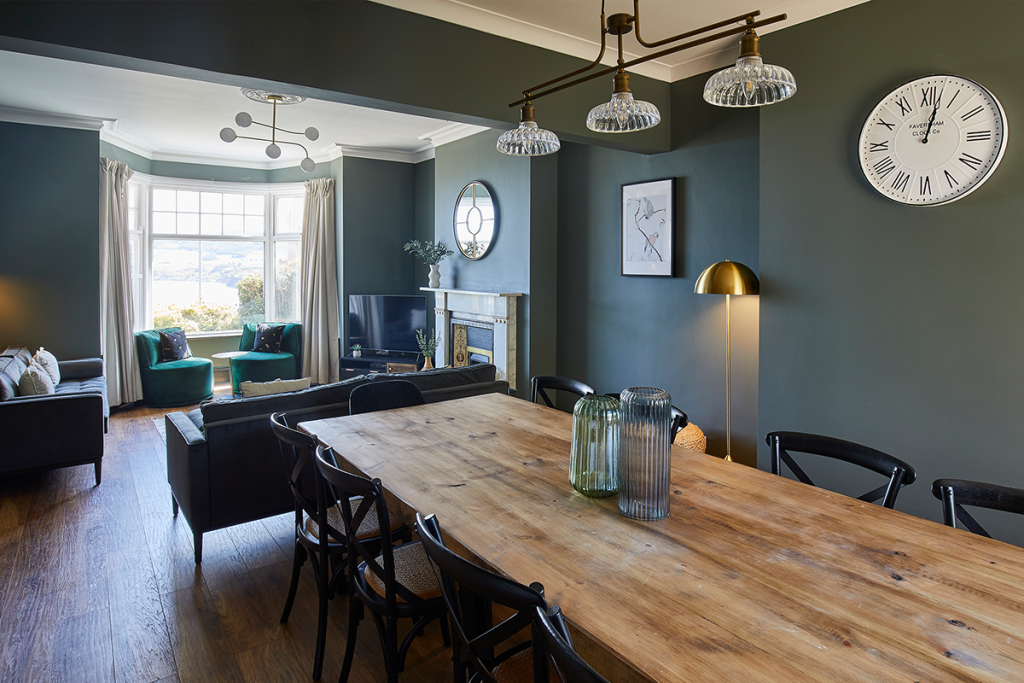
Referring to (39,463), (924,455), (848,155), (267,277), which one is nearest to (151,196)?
(267,277)

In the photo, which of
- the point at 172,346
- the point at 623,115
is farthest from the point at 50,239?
the point at 623,115

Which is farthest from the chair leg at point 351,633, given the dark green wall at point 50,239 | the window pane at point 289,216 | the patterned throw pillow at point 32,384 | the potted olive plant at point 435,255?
the window pane at point 289,216

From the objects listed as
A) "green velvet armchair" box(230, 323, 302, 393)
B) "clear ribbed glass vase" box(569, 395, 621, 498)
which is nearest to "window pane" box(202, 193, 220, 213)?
"green velvet armchair" box(230, 323, 302, 393)

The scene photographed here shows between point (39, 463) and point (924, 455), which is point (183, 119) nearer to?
point (39, 463)

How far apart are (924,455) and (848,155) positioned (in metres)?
1.47

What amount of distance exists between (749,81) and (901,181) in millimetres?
1606

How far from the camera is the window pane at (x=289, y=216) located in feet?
26.0

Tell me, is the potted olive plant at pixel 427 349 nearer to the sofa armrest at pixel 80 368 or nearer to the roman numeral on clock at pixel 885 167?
the sofa armrest at pixel 80 368

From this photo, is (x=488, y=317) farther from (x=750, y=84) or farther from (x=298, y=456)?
(x=750, y=84)

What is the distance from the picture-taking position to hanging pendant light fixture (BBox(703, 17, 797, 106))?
157 cm

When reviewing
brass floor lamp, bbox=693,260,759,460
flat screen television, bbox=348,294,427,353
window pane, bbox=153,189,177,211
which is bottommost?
flat screen television, bbox=348,294,427,353

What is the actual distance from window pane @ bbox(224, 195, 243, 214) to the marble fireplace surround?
3306 mm

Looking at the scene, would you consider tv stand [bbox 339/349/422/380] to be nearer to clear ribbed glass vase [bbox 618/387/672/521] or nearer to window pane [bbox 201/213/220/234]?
window pane [bbox 201/213/220/234]

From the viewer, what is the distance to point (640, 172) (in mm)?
4453
